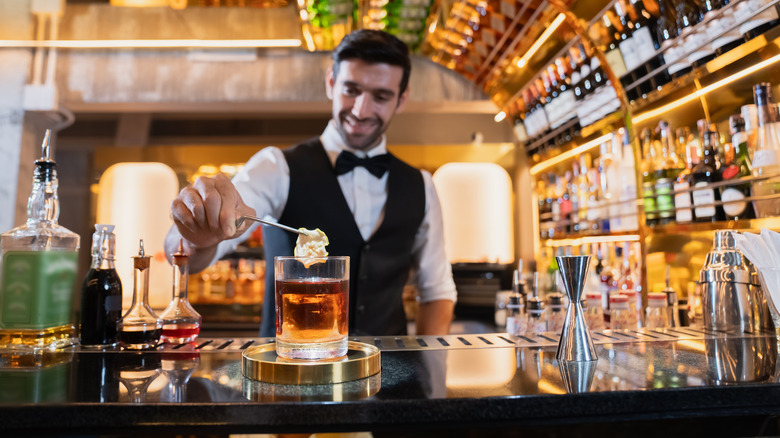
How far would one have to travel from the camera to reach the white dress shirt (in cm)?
192

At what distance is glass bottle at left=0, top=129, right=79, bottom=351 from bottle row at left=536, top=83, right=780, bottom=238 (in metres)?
1.71

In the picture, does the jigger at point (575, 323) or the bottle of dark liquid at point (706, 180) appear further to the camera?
the bottle of dark liquid at point (706, 180)

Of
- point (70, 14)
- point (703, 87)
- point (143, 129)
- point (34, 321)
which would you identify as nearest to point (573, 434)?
point (34, 321)

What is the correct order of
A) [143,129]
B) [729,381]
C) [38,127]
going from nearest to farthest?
[729,381]
[38,127]
[143,129]

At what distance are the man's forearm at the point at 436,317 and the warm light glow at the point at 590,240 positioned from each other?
82 centimetres

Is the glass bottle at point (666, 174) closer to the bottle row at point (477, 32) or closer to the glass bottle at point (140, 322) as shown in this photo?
the bottle row at point (477, 32)

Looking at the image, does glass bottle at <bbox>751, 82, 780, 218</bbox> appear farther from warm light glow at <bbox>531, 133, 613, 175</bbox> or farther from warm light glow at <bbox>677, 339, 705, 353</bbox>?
warm light glow at <bbox>531, 133, 613, 175</bbox>

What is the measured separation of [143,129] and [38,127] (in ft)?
2.97

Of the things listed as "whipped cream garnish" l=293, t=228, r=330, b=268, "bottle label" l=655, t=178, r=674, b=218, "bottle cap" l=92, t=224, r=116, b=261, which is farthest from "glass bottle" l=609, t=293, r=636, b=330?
"bottle cap" l=92, t=224, r=116, b=261

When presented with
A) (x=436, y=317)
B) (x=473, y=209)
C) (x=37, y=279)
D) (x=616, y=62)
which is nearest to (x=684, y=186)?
(x=616, y=62)

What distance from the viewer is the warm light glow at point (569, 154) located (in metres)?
2.49

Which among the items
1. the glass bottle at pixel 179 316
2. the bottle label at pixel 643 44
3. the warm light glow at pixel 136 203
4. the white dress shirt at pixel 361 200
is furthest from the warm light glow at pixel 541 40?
the warm light glow at pixel 136 203

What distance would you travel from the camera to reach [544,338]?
122 centimetres

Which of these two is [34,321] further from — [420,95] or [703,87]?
[420,95]
